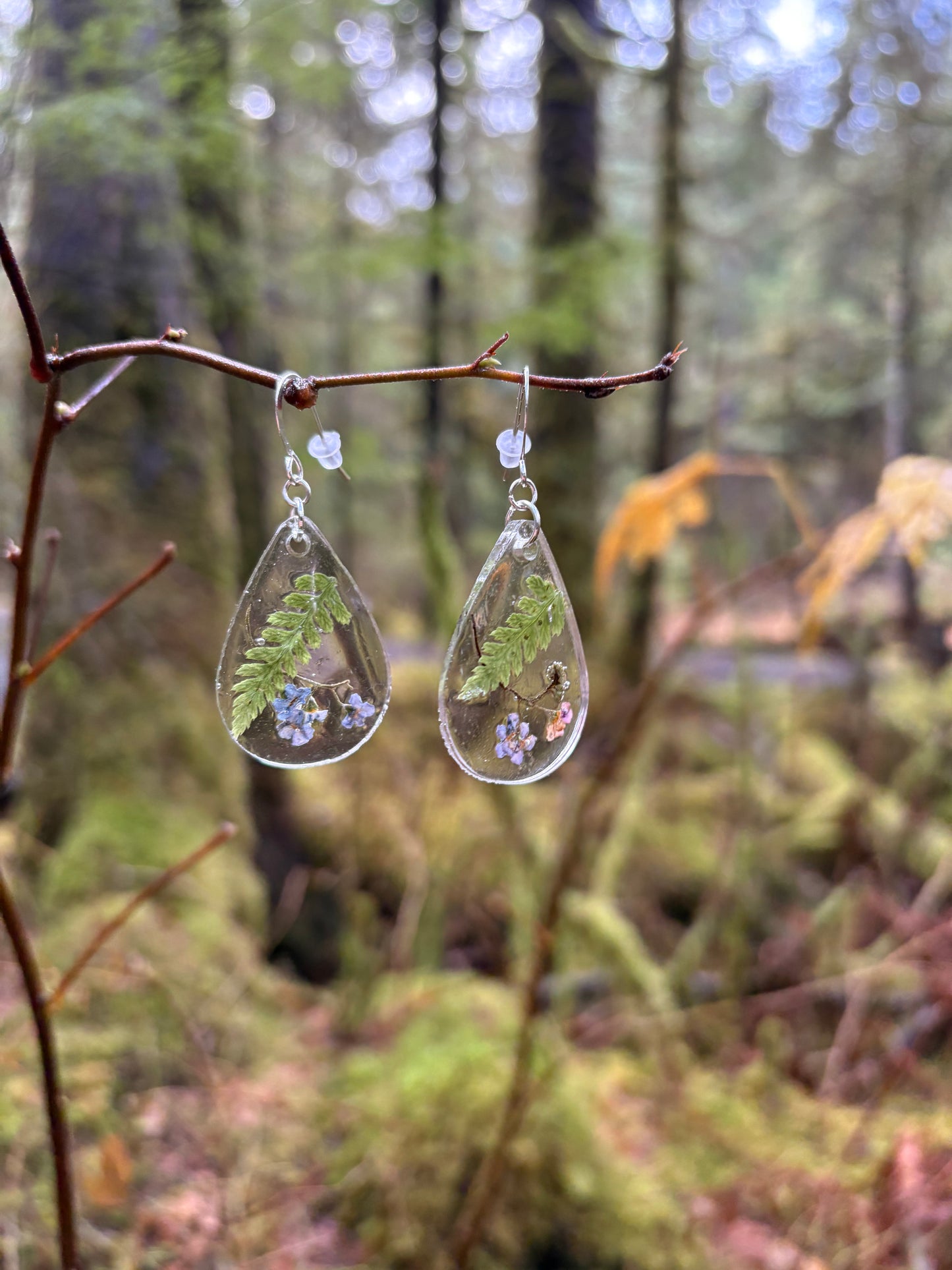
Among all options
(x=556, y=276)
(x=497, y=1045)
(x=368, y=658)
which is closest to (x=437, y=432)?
(x=556, y=276)

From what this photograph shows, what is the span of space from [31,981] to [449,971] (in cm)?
297

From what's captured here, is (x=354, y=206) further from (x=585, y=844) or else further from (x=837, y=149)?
(x=585, y=844)

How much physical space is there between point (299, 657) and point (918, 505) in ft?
4.05

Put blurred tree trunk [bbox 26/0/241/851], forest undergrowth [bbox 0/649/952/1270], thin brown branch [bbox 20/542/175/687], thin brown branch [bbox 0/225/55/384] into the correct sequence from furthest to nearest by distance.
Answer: blurred tree trunk [bbox 26/0/241/851] < forest undergrowth [bbox 0/649/952/1270] < thin brown branch [bbox 20/542/175/687] < thin brown branch [bbox 0/225/55/384]

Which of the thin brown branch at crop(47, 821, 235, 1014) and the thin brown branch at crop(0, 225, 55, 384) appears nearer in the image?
the thin brown branch at crop(0, 225, 55, 384)

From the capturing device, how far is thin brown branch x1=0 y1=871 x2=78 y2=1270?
835 mm

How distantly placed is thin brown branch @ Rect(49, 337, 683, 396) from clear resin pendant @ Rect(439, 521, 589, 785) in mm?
228

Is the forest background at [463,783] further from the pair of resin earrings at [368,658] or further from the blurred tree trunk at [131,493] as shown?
the pair of resin earrings at [368,658]

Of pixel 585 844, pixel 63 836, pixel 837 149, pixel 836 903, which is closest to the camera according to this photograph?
pixel 63 836

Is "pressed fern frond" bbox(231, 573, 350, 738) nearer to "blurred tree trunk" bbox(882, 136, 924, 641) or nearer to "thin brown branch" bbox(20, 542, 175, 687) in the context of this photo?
"thin brown branch" bbox(20, 542, 175, 687)

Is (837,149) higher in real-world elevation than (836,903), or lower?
higher

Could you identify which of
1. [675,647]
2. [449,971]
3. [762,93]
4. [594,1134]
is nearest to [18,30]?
[675,647]

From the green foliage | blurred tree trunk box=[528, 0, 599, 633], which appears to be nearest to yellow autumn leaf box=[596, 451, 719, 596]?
the green foliage

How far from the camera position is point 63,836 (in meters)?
2.61
